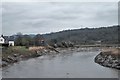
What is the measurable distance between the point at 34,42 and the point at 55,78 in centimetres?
8993

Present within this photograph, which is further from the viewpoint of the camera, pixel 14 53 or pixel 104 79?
pixel 14 53

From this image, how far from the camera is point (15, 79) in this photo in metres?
38.0

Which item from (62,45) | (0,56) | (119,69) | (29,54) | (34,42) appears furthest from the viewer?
(62,45)

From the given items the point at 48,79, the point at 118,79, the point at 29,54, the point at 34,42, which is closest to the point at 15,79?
the point at 48,79

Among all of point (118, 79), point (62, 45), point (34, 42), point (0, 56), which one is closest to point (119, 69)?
point (118, 79)

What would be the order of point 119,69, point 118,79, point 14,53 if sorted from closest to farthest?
point 118,79 < point 119,69 < point 14,53

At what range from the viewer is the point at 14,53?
7950cm

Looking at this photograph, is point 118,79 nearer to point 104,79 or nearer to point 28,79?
point 104,79

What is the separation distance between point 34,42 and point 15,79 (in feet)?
294

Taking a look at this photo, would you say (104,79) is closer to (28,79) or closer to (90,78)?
(90,78)

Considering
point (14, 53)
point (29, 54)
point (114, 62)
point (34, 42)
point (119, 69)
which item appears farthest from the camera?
point (34, 42)

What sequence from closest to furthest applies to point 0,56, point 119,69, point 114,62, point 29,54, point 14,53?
point 119,69 < point 114,62 < point 0,56 < point 14,53 < point 29,54

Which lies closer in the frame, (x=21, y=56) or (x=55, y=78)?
(x=55, y=78)

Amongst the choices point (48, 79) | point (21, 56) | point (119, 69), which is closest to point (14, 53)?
point (21, 56)
